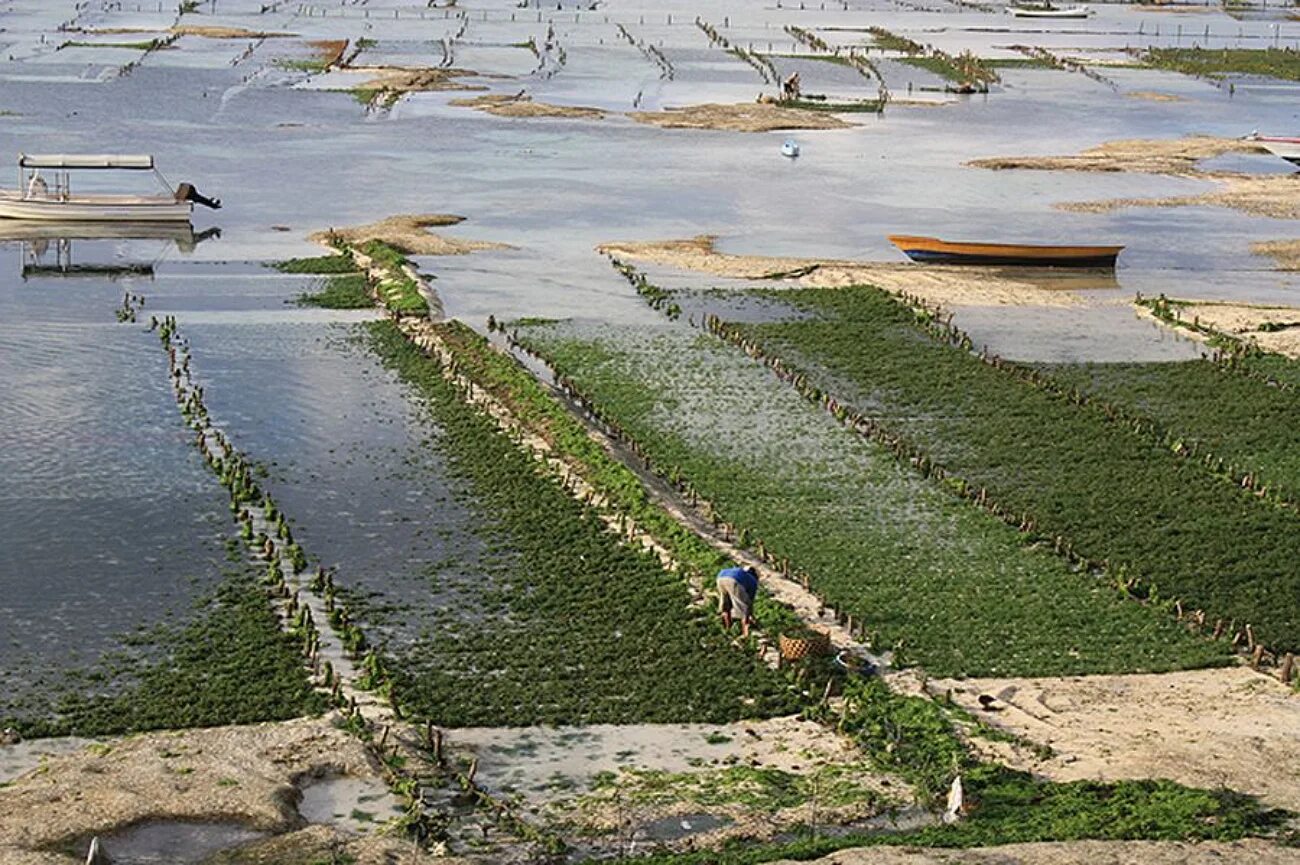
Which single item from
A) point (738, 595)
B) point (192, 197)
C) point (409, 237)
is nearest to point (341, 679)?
point (738, 595)

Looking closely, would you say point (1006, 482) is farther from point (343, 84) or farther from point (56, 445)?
point (343, 84)

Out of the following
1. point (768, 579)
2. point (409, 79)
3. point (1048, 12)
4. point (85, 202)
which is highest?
point (1048, 12)

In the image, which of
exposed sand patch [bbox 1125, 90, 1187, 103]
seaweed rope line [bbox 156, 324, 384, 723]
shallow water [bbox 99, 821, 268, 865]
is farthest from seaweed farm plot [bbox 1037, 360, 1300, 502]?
exposed sand patch [bbox 1125, 90, 1187, 103]

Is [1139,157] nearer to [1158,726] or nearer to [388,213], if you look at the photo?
[388,213]

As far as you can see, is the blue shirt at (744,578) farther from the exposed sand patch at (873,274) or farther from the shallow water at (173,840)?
the exposed sand patch at (873,274)

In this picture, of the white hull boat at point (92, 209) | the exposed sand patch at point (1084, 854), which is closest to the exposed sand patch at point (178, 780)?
the exposed sand patch at point (1084, 854)

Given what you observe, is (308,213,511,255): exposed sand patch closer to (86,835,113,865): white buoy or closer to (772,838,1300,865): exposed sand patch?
(86,835,113,865): white buoy
